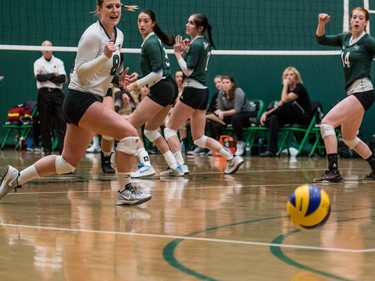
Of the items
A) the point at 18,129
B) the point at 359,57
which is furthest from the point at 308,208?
the point at 18,129

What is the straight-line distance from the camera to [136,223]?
23.3 ft

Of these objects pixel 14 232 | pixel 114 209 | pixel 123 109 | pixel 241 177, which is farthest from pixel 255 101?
pixel 14 232

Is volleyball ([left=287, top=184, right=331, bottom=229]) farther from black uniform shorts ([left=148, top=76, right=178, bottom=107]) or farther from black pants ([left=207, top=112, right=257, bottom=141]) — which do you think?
black pants ([left=207, top=112, right=257, bottom=141])

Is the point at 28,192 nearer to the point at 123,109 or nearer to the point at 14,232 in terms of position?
the point at 14,232

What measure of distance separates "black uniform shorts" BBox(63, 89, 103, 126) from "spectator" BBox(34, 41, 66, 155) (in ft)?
29.9

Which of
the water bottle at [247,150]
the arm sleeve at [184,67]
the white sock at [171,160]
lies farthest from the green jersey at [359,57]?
the water bottle at [247,150]

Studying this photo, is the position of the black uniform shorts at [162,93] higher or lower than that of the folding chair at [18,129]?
higher

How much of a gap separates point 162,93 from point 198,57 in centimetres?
87

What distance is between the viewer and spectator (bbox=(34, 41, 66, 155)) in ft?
57.1

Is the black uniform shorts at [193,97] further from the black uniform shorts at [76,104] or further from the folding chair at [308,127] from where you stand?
the folding chair at [308,127]

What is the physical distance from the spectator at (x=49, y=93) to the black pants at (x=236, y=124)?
325 cm

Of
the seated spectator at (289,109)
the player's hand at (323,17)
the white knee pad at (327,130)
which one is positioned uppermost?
the player's hand at (323,17)

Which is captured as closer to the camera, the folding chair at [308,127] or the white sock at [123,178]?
the white sock at [123,178]

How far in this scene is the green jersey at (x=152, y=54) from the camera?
11.1 m
